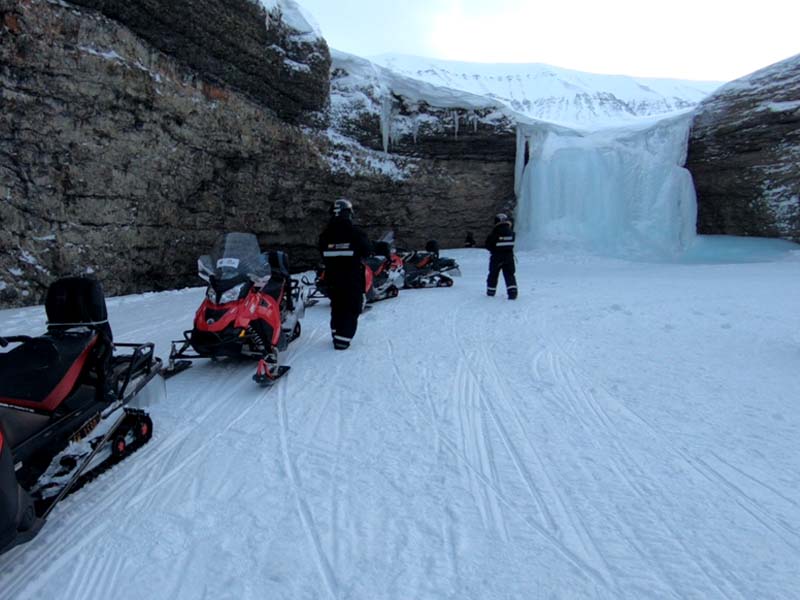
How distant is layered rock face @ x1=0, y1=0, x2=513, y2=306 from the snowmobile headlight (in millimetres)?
4879

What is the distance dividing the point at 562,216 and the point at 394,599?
1640 cm

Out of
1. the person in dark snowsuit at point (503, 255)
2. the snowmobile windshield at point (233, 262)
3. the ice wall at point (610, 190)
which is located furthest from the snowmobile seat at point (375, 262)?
the ice wall at point (610, 190)

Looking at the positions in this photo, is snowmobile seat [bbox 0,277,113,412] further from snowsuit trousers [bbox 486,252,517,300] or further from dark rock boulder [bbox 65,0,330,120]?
dark rock boulder [bbox 65,0,330,120]

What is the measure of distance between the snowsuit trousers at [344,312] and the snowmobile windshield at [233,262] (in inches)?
29.4

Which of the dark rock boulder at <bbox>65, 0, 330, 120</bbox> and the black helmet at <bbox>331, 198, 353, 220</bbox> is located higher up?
the dark rock boulder at <bbox>65, 0, 330, 120</bbox>

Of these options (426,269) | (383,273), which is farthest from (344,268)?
(426,269)

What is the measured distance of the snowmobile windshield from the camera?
4.07 meters

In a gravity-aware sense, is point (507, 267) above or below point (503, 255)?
below

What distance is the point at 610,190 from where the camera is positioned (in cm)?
1602

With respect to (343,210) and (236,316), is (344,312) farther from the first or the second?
(236,316)

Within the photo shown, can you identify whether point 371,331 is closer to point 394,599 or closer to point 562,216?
point 394,599

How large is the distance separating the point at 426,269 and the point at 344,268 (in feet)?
16.8

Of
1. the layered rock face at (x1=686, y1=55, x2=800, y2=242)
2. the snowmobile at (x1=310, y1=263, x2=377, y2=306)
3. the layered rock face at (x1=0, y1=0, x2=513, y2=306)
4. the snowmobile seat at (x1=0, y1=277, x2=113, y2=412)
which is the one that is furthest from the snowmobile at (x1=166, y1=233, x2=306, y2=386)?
the layered rock face at (x1=686, y1=55, x2=800, y2=242)

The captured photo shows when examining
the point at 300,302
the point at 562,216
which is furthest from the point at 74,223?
the point at 562,216
